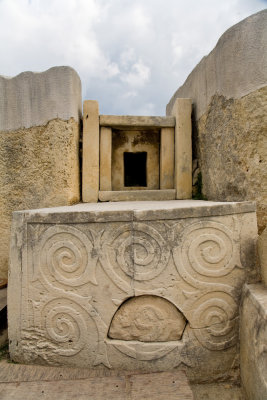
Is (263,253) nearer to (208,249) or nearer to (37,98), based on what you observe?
(208,249)

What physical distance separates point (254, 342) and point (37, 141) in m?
2.96

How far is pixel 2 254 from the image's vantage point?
2975mm

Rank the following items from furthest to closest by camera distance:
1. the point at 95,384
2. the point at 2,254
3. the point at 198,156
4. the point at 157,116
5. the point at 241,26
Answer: the point at 157,116 < the point at 198,156 < the point at 2,254 < the point at 241,26 < the point at 95,384

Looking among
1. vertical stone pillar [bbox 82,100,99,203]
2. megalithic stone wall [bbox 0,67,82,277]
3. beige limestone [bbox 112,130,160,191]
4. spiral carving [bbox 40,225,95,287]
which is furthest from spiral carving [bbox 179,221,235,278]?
beige limestone [bbox 112,130,160,191]

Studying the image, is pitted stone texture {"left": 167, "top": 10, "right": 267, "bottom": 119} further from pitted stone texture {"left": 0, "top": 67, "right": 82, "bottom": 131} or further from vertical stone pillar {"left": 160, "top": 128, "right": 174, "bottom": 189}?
pitted stone texture {"left": 0, "top": 67, "right": 82, "bottom": 131}

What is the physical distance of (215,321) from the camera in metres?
1.84

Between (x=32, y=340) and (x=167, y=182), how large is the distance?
2.57m

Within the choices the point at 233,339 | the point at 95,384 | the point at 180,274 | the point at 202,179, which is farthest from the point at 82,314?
the point at 202,179

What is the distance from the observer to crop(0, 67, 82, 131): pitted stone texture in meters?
2.85

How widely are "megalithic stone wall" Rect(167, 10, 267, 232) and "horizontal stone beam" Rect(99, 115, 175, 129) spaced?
65 centimetres

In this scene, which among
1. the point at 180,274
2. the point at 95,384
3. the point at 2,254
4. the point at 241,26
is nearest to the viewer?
the point at 95,384

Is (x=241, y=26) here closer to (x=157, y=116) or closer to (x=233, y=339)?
(x=157, y=116)

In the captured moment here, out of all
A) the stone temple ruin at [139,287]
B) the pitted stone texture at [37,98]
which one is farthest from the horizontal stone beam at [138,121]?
the stone temple ruin at [139,287]

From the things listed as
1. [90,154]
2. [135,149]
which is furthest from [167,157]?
[90,154]
